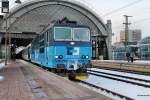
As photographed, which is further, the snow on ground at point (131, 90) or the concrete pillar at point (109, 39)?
the concrete pillar at point (109, 39)

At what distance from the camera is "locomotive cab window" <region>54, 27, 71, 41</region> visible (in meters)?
23.9

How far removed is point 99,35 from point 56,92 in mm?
93470

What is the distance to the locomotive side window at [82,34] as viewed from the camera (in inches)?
955

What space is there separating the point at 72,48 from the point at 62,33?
119cm

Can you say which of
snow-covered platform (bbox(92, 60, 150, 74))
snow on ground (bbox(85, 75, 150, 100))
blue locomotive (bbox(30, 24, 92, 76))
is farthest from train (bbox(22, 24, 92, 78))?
snow-covered platform (bbox(92, 60, 150, 74))

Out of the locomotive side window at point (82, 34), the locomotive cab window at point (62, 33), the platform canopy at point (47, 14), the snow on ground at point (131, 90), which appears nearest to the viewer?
the snow on ground at point (131, 90)

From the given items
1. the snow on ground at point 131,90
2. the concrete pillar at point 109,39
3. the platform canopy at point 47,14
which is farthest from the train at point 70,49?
the platform canopy at point 47,14

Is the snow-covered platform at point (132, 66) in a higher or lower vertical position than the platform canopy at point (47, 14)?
lower

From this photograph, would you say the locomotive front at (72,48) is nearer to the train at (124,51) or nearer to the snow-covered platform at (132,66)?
the snow-covered platform at (132,66)

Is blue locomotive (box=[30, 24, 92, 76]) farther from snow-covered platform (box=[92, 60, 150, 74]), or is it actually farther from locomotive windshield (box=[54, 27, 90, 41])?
snow-covered platform (box=[92, 60, 150, 74])

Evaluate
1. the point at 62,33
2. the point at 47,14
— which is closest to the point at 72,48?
the point at 62,33

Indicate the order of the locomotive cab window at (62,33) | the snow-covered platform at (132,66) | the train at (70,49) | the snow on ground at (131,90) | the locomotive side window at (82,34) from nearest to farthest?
the snow on ground at (131,90)
the train at (70,49)
the locomotive cab window at (62,33)
the locomotive side window at (82,34)
the snow-covered platform at (132,66)

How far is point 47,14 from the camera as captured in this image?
365 feet

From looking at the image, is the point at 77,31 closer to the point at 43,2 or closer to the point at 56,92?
the point at 56,92
